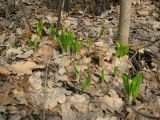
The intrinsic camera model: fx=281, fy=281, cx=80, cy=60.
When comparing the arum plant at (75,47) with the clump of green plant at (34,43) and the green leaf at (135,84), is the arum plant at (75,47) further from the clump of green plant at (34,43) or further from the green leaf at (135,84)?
the green leaf at (135,84)

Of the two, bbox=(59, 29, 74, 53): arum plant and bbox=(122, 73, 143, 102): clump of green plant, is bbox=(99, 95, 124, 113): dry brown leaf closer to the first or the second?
bbox=(122, 73, 143, 102): clump of green plant

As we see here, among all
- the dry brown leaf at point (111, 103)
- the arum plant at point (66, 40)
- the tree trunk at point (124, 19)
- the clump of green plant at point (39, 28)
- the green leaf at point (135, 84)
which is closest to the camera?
the green leaf at point (135, 84)

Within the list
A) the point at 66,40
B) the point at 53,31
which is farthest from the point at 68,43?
the point at 53,31

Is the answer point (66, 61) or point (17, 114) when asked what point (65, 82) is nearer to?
point (66, 61)

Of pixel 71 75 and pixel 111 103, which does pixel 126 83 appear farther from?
pixel 71 75

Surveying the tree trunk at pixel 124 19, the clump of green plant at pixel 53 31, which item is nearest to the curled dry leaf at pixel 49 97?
the clump of green plant at pixel 53 31

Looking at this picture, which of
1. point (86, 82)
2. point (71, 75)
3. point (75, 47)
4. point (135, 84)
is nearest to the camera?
point (135, 84)

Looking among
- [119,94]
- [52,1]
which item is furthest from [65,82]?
[52,1]
